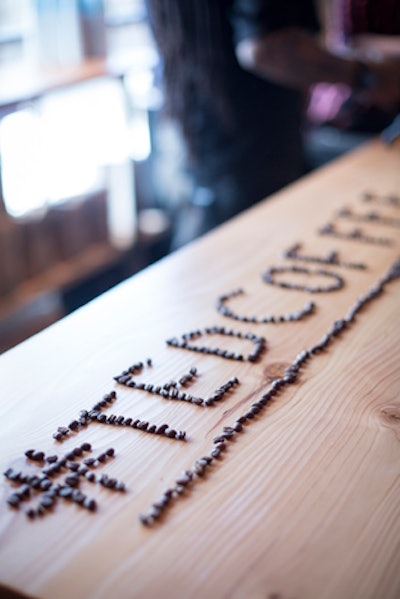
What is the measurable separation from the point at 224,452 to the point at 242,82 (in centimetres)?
139

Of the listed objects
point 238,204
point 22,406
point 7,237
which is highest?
point 22,406

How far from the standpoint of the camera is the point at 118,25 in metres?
3.54

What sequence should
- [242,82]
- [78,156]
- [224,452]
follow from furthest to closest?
1. [78,156]
2. [242,82]
3. [224,452]

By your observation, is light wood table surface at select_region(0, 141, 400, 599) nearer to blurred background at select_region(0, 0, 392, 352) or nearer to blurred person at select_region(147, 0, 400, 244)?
blurred person at select_region(147, 0, 400, 244)

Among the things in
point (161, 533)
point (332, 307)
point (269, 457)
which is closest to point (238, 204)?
point (332, 307)

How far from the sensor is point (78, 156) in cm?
315

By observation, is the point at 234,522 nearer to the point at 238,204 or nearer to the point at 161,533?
the point at 161,533

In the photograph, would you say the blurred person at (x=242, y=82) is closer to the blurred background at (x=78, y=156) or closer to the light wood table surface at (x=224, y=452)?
the blurred background at (x=78, y=156)

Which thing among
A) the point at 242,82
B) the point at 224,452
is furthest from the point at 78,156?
the point at 224,452

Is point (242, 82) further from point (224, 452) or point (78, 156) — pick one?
point (224, 452)

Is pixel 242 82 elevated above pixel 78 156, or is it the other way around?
pixel 242 82

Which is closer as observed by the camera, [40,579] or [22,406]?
[40,579]

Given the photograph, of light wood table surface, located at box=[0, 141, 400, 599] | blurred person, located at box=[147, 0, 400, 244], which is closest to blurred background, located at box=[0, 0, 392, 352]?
blurred person, located at box=[147, 0, 400, 244]

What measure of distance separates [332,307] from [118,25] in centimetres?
246
